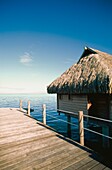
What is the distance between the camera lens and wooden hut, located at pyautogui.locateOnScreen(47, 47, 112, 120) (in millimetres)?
9258

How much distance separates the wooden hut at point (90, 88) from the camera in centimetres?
926

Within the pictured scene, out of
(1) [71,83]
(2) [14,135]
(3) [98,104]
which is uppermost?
(1) [71,83]

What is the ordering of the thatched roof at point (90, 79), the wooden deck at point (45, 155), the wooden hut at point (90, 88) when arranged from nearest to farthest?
the wooden deck at point (45, 155) → the thatched roof at point (90, 79) → the wooden hut at point (90, 88)

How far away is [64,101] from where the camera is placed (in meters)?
13.5

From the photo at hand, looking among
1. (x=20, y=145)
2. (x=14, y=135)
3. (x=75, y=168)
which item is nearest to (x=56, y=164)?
(x=75, y=168)

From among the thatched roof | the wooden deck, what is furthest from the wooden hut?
the wooden deck

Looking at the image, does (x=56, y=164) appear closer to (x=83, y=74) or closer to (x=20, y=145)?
(x=20, y=145)

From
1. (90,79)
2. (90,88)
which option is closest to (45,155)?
(90,88)

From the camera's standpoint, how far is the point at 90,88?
964 centimetres

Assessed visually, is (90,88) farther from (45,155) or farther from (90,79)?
(45,155)

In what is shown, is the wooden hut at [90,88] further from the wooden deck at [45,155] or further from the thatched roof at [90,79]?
the wooden deck at [45,155]

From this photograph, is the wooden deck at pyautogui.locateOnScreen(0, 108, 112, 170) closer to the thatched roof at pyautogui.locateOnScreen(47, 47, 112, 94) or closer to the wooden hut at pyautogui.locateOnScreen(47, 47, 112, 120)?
the thatched roof at pyautogui.locateOnScreen(47, 47, 112, 94)

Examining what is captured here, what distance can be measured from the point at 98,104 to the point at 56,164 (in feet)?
29.1

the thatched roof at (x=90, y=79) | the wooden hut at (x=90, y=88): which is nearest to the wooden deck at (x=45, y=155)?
the thatched roof at (x=90, y=79)
